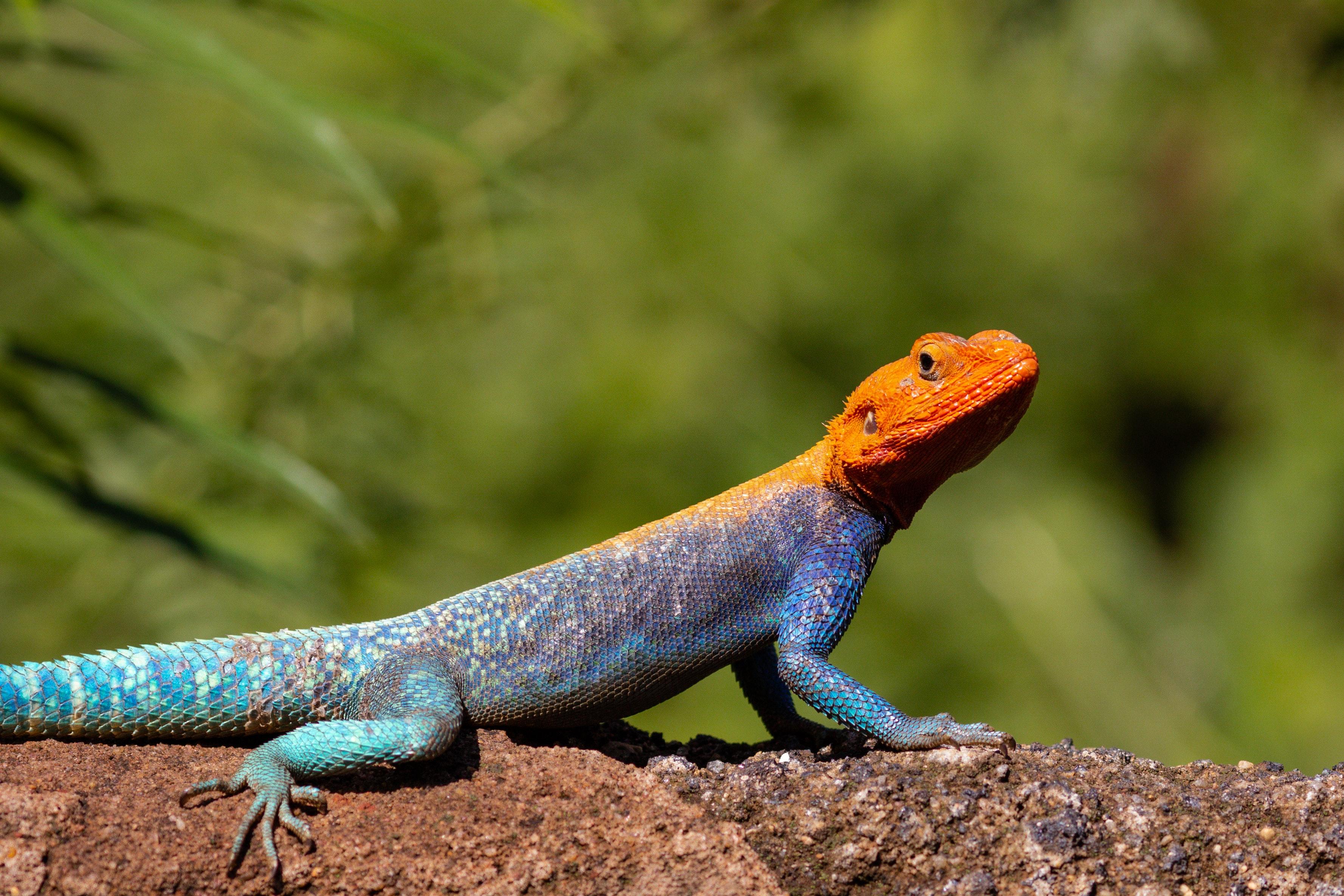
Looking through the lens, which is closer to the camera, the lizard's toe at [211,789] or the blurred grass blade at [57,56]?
the lizard's toe at [211,789]

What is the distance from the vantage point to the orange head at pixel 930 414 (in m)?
3.30

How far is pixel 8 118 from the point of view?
3602 mm

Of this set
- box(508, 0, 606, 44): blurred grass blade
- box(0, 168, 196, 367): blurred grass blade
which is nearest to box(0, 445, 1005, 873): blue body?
box(0, 168, 196, 367): blurred grass blade

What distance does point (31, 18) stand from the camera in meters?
3.20

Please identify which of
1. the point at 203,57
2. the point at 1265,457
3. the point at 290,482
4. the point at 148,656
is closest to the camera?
the point at 148,656

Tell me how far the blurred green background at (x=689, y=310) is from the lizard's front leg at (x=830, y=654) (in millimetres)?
1375

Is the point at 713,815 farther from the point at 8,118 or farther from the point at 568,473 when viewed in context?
the point at 568,473

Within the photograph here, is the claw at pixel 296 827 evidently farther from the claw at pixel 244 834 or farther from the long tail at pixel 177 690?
the long tail at pixel 177 690

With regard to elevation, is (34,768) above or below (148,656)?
below

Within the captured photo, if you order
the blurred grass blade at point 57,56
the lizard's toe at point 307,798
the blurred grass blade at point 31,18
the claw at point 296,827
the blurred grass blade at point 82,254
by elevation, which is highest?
the blurred grass blade at point 57,56

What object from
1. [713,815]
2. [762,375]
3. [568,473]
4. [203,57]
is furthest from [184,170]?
[713,815]

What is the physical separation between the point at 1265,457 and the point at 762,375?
3136 mm

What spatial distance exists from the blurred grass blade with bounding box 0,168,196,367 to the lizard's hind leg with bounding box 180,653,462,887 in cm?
100

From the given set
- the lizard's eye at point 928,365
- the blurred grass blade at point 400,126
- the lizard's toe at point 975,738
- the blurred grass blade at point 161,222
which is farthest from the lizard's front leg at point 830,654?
the blurred grass blade at point 161,222
